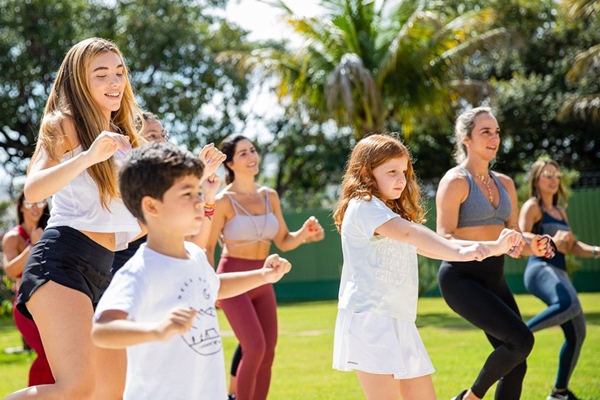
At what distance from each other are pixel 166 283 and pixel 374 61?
59.9 ft

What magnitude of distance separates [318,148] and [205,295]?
97.2 feet

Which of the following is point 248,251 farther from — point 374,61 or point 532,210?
point 374,61

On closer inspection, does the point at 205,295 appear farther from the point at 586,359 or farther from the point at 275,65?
the point at 275,65

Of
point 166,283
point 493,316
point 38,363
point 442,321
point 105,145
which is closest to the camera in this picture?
point 166,283

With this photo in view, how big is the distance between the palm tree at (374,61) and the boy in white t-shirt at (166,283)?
55.2 feet

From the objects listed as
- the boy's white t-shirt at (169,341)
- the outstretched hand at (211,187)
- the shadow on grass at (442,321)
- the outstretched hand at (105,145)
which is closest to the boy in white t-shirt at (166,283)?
the boy's white t-shirt at (169,341)

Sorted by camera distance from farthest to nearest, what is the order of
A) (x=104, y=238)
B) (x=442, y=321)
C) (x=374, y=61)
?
(x=374, y=61) < (x=442, y=321) < (x=104, y=238)

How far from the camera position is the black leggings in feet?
18.4

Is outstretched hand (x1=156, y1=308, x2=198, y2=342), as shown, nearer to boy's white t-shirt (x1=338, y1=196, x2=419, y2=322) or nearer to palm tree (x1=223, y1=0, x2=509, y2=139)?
boy's white t-shirt (x1=338, y1=196, x2=419, y2=322)

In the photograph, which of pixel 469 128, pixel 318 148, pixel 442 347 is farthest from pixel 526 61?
pixel 469 128

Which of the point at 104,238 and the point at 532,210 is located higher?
the point at 104,238

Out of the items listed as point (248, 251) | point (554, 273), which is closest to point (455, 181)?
point (248, 251)

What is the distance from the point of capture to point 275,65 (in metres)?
21.8

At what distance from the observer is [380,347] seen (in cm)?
444
